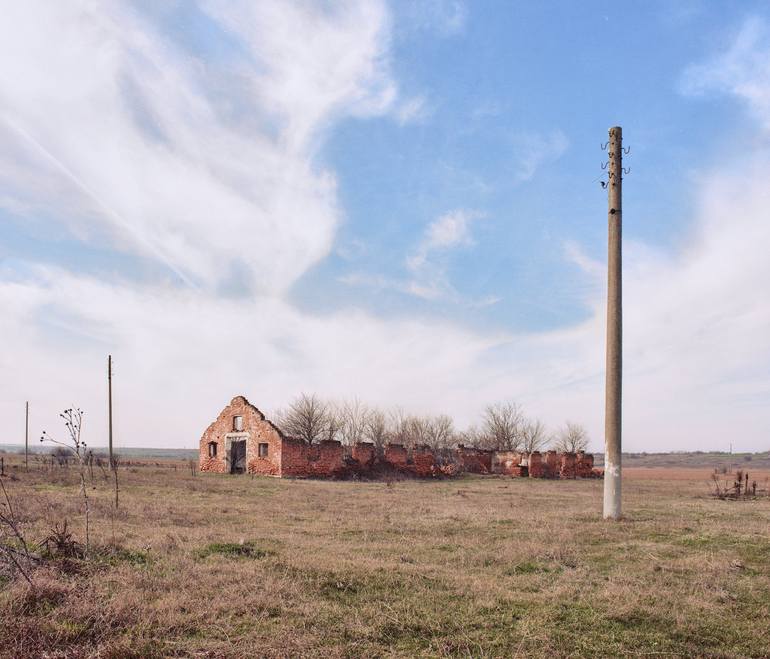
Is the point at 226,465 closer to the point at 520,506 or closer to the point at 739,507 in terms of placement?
the point at 520,506

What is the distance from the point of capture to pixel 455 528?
10.7 meters

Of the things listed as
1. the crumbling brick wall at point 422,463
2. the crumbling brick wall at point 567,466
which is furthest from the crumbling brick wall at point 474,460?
the crumbling brick wall at point 567,466

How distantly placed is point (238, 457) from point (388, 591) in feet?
91.6

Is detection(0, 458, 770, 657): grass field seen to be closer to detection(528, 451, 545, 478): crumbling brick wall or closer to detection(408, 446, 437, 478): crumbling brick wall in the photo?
detection(408, 446, 437, 478): crumbling brick wall

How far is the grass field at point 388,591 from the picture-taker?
4.50 m

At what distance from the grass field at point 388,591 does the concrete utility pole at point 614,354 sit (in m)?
1.18

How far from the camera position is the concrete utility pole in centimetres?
1185

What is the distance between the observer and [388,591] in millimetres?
5914

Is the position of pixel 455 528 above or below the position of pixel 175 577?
below

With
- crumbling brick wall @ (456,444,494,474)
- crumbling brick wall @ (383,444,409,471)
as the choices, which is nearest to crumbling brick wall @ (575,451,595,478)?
crumbling brick wall @ (456,444,494,474)

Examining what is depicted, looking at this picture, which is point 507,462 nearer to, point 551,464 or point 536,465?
point 536,465

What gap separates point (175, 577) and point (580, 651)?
388cm

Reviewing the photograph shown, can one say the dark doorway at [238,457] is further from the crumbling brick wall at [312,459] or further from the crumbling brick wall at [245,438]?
the crumbling brick wall at [312,459]

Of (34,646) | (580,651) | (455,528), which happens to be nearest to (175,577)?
(34,646)
